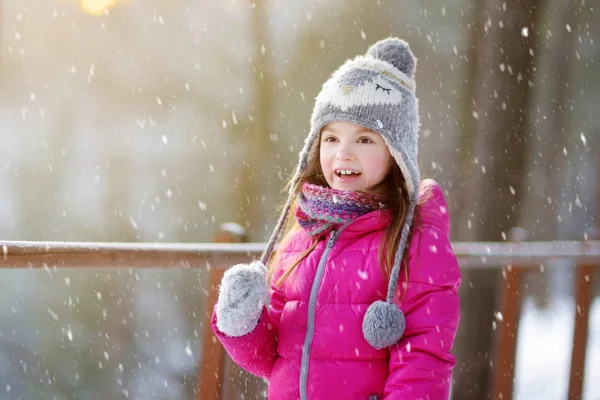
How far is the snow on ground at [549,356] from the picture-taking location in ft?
13.7

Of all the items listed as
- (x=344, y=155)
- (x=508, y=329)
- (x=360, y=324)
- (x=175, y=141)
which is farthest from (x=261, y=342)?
(x=175, y=141)

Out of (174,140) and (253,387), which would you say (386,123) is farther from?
(174,140)

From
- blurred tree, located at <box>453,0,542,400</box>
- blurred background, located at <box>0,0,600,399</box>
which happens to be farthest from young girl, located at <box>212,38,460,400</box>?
blurred background, located at <box>0,0,600,399</box>

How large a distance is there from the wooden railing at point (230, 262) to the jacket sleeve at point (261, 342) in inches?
25.8

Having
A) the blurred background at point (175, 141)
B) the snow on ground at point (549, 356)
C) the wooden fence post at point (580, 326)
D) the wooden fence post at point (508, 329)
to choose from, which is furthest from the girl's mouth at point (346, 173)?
the blurred background at point (175, 141)

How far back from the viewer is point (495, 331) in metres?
4.19

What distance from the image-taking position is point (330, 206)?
5.53 feet

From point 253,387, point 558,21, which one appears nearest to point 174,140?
point 558,21

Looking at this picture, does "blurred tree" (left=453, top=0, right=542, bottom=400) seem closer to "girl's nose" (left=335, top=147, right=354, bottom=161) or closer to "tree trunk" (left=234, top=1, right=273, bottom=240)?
"girl's nose" (left=335, top=147, right=354, bottom=161)

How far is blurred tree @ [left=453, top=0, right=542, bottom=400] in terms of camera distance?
13.6 ft

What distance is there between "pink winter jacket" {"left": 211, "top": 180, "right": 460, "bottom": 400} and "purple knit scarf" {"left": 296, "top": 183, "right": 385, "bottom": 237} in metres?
0.03

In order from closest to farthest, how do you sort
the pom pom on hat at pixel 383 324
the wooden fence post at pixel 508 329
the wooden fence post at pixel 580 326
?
1. the pom pom on hat at pixel 383 324
2. the wooden fence post at pixel 508 329
3. the wooden fence post at pixel 580 326

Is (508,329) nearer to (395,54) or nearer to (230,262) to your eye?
(230,262)

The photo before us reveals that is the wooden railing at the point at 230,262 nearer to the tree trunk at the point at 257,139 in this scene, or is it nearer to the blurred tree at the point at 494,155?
the blurred tree at the point at 494,155
